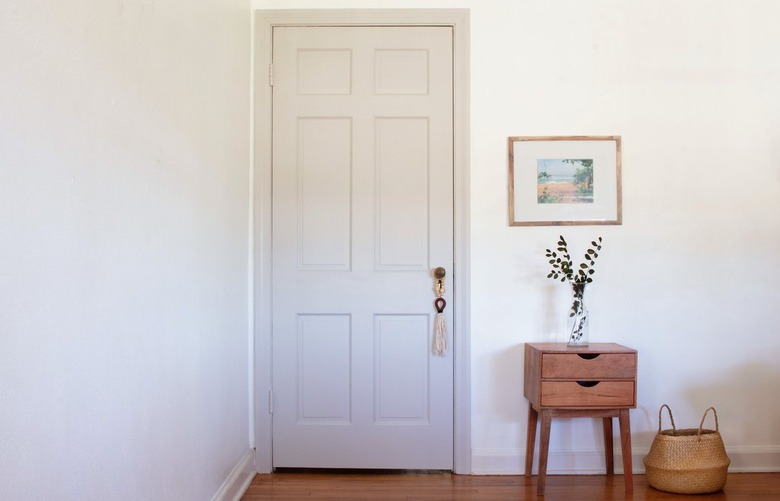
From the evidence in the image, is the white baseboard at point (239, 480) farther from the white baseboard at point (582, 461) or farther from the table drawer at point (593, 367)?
the table drawer at point (593, 367)

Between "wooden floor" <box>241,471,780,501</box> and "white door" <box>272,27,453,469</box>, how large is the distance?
0.08 meters

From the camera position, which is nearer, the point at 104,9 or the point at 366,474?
the point at 104,9

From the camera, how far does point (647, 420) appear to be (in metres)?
3.00

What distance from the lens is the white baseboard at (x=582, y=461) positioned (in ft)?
9.76

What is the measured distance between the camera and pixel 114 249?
1.55 metres

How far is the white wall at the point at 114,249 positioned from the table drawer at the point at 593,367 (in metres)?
1.39

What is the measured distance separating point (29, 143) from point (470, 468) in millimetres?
2439

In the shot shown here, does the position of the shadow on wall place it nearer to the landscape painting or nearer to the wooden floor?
the wooden floor

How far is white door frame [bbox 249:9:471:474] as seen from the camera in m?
3.00

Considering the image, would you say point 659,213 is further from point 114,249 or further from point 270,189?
point 114,249

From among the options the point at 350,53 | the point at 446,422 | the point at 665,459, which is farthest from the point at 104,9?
the point at 665,459

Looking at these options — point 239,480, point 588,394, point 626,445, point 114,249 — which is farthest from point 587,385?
point 114,249

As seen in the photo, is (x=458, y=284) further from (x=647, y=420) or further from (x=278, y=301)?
(x=647, y=420)

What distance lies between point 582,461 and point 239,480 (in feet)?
5.24
